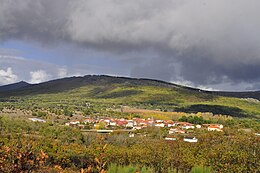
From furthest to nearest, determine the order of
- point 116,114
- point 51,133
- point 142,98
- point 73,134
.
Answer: point 142,98 < point 116,114 < point 51,133 < point 73,134

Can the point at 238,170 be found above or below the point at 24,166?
below

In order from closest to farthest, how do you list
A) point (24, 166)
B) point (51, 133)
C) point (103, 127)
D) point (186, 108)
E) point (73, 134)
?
point (24, 166) < point (73, 134) < point (51, 133) < point (103, 127) < point (186, 108)

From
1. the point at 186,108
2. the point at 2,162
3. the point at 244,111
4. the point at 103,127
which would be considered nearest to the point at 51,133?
the point at 103,127

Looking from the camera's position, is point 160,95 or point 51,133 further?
point 160,95

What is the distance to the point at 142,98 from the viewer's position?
186 metres

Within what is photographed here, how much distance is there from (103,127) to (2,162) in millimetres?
→ 69966

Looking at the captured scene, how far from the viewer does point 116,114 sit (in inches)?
4491

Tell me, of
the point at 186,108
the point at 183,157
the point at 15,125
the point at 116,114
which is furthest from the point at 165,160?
the point at 186,108

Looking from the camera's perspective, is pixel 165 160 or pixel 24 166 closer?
pixel 24 166

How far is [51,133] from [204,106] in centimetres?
11648

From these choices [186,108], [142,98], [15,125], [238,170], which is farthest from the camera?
[142,98]

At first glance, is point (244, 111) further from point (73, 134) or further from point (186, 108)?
point (73, 134)

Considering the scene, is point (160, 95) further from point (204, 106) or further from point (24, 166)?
point (24, 166)

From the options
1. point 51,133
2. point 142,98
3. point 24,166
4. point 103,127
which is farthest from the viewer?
point 142,98
